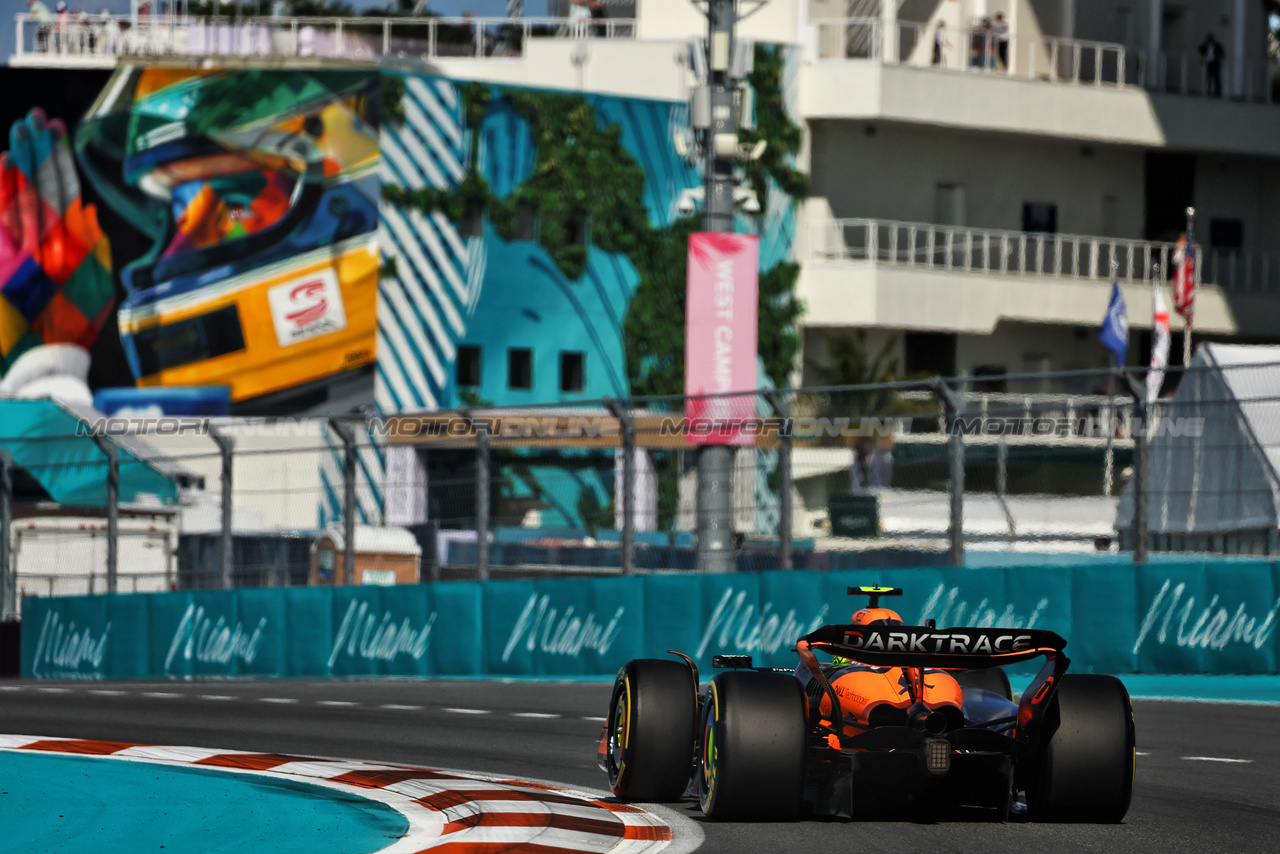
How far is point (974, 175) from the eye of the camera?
4444cm

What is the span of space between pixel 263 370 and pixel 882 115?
14028 millimetres

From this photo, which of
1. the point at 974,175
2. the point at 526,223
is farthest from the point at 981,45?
the point at 526,223

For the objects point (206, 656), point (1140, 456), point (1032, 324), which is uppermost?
point (1032, 324)

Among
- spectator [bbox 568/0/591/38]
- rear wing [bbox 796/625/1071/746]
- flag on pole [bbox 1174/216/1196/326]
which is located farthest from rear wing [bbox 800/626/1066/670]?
spectator [bbox 568/0/591/38]

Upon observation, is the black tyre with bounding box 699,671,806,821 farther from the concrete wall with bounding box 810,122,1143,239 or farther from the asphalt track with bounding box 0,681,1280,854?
the concrete wall with bounding box 810,122,1143,239

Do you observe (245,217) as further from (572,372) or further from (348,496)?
(348,496)

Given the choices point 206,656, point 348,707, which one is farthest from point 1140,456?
point 206,656

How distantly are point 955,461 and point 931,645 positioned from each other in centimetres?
842

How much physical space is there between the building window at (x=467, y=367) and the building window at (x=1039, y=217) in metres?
13.9

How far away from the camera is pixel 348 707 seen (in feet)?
47.0

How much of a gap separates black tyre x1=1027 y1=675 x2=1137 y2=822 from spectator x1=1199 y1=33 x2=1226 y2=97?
39572 mm

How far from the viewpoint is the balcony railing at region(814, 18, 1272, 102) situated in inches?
1678

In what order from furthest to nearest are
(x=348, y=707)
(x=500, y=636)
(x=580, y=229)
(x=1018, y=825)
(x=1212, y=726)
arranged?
(x=580, y=229)
(x=500, y=636)
(x=348, y=707)
(x=1212, y=726)
(x=1018, y=825)

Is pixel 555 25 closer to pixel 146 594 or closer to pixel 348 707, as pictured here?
pixel 146 594
